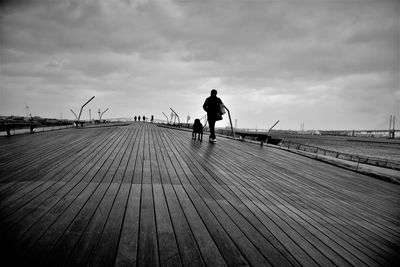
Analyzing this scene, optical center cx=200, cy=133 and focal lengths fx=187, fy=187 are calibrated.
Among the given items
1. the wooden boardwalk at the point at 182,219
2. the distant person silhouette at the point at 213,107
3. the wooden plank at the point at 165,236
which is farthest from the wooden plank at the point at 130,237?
the distant person silhouette at the point at 213,107

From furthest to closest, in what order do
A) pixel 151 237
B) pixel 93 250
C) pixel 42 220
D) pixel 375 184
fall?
pixel 375 184 → pixel 42 220 → pixel 151 237 → pixel 93 250

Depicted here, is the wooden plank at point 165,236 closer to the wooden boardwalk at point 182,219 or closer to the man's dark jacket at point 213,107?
the wooden boardwalk at point 182,219

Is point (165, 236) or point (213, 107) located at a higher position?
point (213, 107)

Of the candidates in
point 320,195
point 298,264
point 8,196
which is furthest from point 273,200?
point 8,196

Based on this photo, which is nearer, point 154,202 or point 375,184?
point 154,202

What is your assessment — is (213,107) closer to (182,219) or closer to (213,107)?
(213,107)

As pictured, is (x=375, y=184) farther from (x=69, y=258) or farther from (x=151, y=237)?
(x=69, y=258)

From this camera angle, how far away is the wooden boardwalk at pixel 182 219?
1.46 metres

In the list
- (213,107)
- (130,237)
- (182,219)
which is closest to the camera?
(130,237)

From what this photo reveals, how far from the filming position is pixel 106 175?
3.25 metres

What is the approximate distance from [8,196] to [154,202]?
1759 mm

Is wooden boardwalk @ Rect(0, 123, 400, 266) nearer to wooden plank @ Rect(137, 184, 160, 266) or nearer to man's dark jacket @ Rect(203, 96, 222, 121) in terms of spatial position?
wooden plank @ Rect(137, 184, 160, 266)

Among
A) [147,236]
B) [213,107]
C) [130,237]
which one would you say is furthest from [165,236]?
[213,107]

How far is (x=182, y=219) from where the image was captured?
2.00 m
